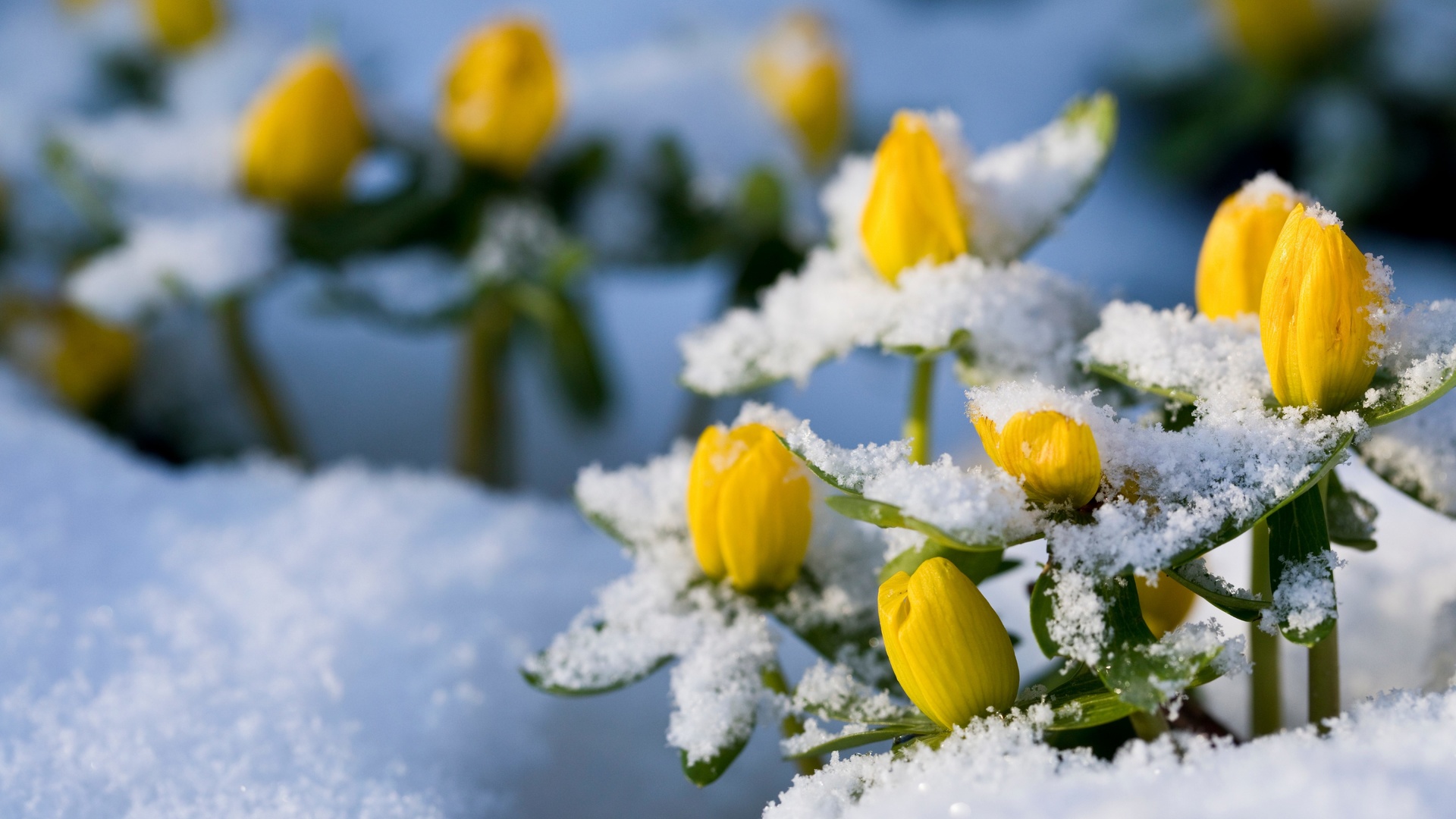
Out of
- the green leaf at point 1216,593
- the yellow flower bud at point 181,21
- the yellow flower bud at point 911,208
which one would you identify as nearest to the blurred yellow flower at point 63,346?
the yellow flower bud at point 181,21

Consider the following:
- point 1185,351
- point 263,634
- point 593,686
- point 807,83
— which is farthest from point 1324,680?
point 807,83

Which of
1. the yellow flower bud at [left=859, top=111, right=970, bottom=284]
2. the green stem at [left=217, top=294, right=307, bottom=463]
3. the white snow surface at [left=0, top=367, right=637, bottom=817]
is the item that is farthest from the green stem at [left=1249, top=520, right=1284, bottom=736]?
the green stem at [left=217, top=294, right=307, bottom=463]

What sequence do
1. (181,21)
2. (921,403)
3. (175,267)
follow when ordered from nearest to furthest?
1. (921,403)
2. (175,267)
3. (181,21)

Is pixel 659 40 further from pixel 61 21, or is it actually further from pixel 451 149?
pixel 61 21

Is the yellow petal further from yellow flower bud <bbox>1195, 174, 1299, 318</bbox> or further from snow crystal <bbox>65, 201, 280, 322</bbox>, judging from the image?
snow crystal <bbox>65, 201, 280, 322</bbox>

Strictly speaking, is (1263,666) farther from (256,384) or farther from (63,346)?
(63,346)

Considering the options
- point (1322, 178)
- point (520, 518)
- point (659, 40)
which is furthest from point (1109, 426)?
point (1322, 178)
